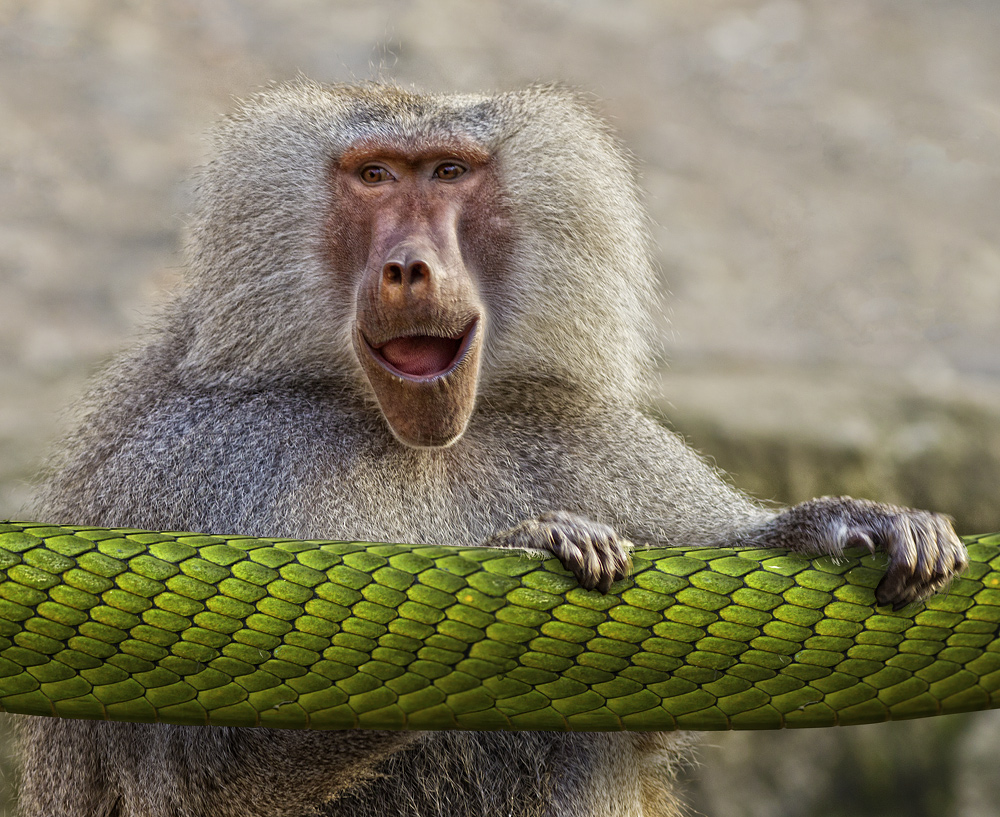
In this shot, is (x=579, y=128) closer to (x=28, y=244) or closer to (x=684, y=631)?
(x=684, y=631)

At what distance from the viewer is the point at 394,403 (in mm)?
2695

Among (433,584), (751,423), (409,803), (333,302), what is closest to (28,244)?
(751,423)

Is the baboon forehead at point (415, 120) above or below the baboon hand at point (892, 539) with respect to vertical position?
above

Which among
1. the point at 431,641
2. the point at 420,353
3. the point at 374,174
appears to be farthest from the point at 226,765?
the point at 374,174

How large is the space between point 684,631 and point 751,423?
3.83m

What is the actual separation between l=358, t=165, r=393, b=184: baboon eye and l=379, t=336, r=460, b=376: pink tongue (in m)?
0.50

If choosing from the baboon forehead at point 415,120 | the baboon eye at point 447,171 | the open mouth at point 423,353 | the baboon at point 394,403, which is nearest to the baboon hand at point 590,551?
the baboon at point 394,403

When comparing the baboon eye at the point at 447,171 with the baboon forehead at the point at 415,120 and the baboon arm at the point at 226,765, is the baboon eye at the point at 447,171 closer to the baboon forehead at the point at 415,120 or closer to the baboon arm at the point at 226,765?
the baboon forehead at the point at 415,120

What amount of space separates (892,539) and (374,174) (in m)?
1.64

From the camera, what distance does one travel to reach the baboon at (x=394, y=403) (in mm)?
2656

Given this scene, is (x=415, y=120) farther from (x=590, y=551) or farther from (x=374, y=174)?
(x=590, y=551)

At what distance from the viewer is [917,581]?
2121 mm

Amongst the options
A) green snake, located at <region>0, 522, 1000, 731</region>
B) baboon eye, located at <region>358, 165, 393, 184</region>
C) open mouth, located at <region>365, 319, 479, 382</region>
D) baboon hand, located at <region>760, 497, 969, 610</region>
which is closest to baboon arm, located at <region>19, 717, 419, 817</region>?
green snake, located at <region>0, 522, 1000, 731</region>

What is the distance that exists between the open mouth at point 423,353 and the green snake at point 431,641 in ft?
2.32
